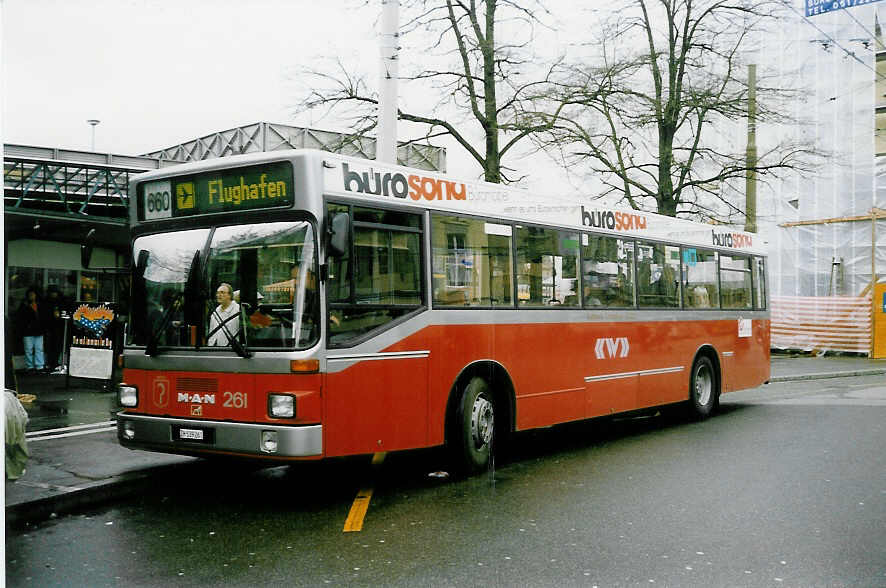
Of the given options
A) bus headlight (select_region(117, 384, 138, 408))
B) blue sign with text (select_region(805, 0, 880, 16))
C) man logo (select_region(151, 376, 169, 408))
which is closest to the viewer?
man logo (select_region(151, 376, 169, 408))

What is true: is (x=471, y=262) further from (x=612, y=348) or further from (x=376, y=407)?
(x=612, y=348)

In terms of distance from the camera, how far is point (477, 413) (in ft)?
30.1

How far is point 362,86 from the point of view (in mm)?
18141

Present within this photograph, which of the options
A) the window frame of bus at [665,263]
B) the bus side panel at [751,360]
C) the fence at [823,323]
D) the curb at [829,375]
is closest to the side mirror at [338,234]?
the window frame of bus at [665,263]

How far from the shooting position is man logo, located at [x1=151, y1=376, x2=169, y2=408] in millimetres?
8047

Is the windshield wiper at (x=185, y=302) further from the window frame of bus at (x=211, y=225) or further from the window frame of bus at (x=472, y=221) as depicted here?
the window frame of bus at (x=472, y=221)

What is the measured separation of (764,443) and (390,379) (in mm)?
5174

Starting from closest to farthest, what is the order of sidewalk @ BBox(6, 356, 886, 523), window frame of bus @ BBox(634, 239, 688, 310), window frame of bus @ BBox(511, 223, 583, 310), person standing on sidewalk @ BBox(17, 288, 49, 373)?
sidewalk @ BBox(6, 356, 886, 523)
window frame of bus @ BBox(511, 223, 583, 310)
window frame of bus @ BBox(634, 239, 688, 310)
person standing on sidewalk @ BBox(17, 288, 49, 373)

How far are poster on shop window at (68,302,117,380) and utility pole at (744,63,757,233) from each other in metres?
14.8

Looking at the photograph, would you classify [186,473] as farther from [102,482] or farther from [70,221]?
[70,221]

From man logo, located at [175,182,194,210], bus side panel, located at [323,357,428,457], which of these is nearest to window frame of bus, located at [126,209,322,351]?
man logo, located at [175,182,194,210]

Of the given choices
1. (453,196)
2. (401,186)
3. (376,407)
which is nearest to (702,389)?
(453,196)

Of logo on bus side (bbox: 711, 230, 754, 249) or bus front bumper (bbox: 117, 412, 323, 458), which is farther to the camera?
logo on bus side (bbox: 711, 230, 754, 249)

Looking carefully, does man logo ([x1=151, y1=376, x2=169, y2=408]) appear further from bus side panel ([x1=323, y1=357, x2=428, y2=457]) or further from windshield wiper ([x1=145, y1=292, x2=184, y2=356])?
bus side panel ([x1=323, y1=357, x2=428, y2=457])
